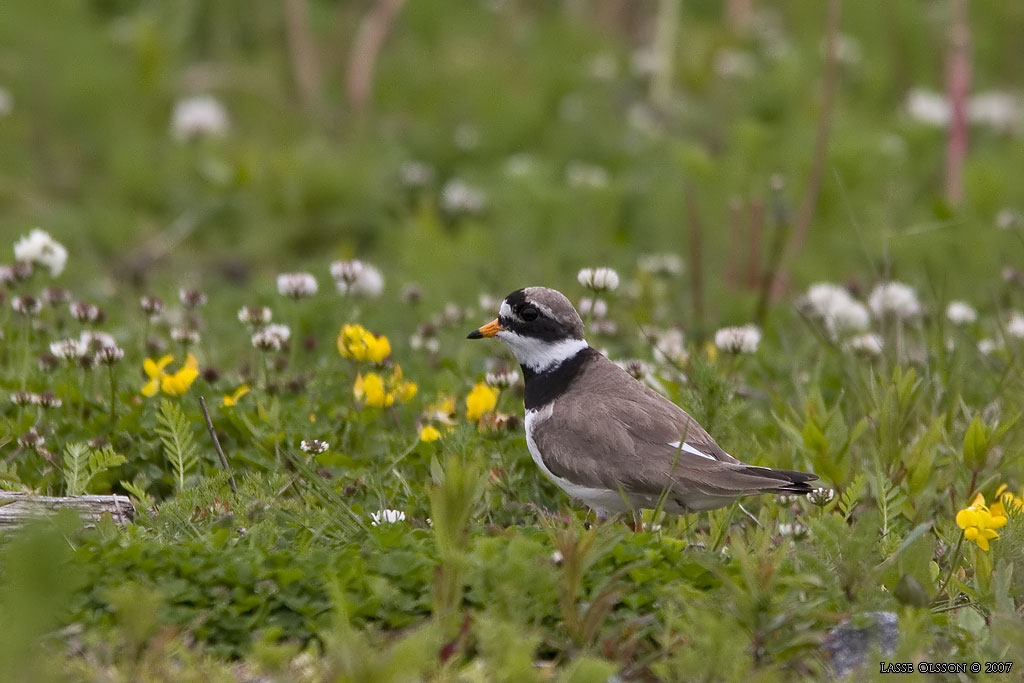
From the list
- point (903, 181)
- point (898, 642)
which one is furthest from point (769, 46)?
point (898, 642)

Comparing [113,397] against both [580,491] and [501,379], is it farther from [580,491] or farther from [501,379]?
[580,491]

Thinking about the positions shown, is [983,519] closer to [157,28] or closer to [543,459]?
[543,459]

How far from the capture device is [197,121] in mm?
10875

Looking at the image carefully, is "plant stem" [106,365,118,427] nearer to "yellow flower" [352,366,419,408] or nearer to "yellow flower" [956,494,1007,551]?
"yellow flower" [352,366,419,408]

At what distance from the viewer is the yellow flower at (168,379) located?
5102mm

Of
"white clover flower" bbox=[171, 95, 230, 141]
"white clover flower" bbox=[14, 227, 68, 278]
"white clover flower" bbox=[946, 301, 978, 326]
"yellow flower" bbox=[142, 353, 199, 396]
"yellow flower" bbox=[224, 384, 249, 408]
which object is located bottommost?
"white clover flower" bbox=[171, 95, 230, 141]

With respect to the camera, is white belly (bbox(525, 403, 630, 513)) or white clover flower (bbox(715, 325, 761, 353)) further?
white clover flower (bbox(715, 325, 761, 353))

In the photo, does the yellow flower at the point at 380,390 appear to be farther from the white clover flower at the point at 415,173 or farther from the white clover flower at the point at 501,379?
the white clover flower at the point at 415,173

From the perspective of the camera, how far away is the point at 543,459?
471 centimetres

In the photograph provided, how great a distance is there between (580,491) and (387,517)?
704mm

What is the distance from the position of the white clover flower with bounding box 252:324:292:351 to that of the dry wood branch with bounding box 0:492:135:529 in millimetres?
1104

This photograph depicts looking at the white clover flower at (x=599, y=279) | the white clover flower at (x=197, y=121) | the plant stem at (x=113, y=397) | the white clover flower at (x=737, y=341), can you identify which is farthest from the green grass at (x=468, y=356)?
the white clover flower at (x=599, y=279)

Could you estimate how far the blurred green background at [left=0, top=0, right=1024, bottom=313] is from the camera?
29.6ft

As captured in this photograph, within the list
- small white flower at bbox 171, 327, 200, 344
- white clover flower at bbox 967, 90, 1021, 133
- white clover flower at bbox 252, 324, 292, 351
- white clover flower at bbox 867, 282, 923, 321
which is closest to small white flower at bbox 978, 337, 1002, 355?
white clover flower at bbox 867, 282, 923, 321
